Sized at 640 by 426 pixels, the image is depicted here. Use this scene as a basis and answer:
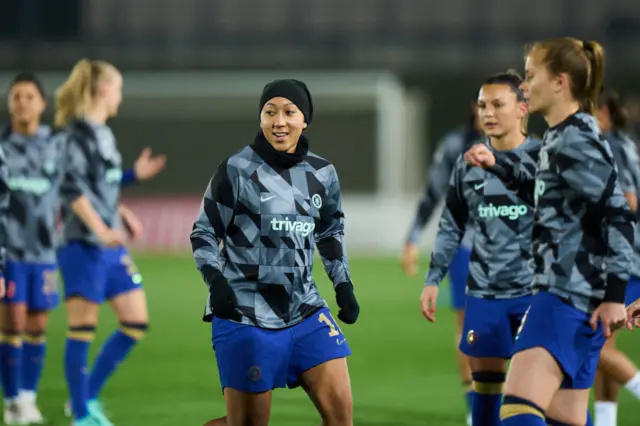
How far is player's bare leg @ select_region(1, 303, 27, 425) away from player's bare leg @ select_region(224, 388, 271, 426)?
274 cm

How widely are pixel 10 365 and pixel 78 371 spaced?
0.72 meters

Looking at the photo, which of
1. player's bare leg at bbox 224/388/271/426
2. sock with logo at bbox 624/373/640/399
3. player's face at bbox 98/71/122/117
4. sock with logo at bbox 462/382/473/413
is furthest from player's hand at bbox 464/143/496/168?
player's face at bbox 98/71/122/117

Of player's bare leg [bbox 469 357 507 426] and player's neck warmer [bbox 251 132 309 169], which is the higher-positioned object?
player's neck warmer [bbox 251 132 309 169]

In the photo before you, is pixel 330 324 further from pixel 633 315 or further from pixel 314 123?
pixel 314 123

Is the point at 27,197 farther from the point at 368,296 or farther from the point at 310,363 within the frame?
the point at 368,296

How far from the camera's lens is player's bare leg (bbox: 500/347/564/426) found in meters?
4.06

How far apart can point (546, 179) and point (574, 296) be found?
432mm

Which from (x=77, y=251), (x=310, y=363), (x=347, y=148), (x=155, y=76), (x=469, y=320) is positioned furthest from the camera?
(x=155, y=76)

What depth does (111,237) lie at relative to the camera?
6.34 meters

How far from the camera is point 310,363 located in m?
4.41

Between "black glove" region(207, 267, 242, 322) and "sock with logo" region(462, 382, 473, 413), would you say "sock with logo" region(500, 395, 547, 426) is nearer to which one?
"black glove" region(207, 267, 242, 322)

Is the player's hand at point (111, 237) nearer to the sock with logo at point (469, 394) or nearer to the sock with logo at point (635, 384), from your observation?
the sock with logo at point (469, 394)

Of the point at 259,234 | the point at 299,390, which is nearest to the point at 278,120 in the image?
the point at 259,234

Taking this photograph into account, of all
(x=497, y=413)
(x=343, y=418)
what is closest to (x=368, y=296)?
(x=497, y=413)
